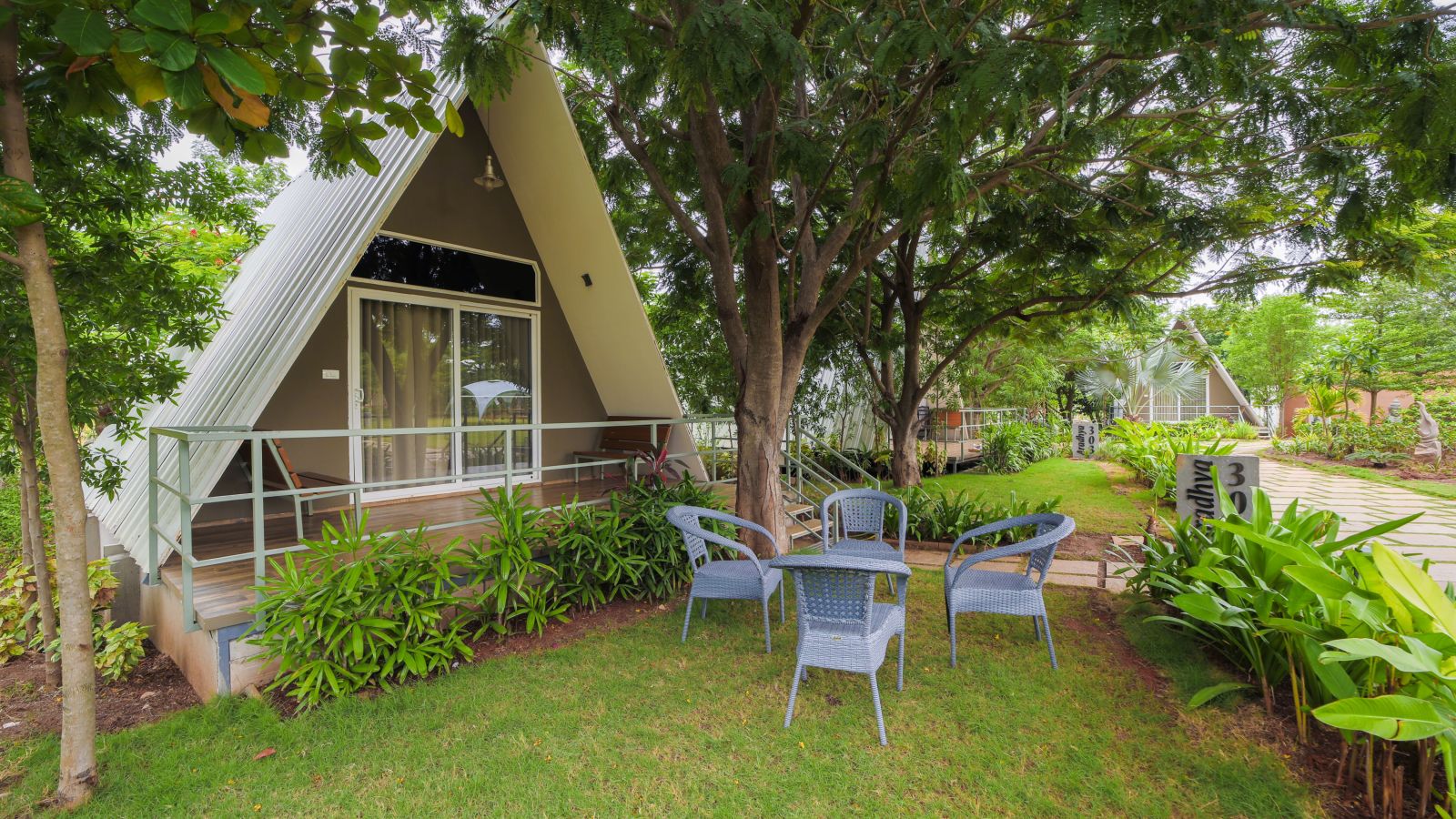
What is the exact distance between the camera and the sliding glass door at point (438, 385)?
19.7 ft

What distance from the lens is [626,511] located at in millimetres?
4992

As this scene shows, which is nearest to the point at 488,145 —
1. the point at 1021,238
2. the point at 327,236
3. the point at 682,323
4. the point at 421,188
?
the point at 421,188

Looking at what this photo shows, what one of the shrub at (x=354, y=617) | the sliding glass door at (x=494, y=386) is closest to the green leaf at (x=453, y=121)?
the shrub at (x=354, y=617)

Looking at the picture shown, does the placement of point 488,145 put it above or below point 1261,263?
above

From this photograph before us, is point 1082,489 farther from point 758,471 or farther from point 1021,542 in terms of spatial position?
point 1021,542

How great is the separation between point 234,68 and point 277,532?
14.2 feet

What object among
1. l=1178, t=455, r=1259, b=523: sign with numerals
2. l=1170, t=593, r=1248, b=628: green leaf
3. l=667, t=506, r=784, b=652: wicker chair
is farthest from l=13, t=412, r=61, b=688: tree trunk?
l=1178, t=455, r=1259, b=523: sign with numerals

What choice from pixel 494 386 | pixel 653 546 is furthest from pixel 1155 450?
pixel 494 386

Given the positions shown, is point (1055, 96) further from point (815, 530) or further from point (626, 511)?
point (815, 530)

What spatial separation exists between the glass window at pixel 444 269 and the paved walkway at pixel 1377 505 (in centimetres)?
817

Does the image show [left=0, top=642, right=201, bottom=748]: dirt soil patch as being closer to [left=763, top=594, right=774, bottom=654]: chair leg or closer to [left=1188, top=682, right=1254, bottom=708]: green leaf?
[left=763, top=594, right=774, bottom=654]: chair leg

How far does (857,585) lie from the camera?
3.03m

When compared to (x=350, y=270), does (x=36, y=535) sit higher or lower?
lower

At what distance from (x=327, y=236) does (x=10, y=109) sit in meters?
3.09
